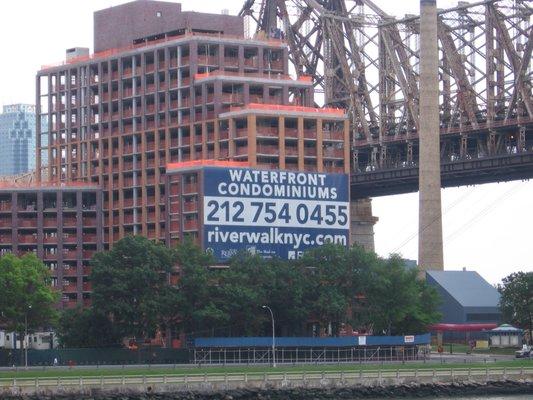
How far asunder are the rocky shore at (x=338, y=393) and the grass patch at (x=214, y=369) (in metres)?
6.49

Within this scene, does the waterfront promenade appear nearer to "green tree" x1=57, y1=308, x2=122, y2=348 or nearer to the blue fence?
the blue fence

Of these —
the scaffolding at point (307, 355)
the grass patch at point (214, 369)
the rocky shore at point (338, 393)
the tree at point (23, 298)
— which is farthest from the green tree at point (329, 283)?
the rocky shore at point (338, 393)

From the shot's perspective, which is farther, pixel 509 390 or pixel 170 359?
pixel 170 359

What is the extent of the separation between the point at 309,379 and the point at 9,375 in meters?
26.6

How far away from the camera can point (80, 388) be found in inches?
5359

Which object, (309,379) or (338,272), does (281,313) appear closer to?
(338,272)

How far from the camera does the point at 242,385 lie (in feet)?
469

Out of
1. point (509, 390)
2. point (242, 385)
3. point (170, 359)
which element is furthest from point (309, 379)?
point (170, 359)

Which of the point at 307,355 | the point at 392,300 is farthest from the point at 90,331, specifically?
the point at 392,300

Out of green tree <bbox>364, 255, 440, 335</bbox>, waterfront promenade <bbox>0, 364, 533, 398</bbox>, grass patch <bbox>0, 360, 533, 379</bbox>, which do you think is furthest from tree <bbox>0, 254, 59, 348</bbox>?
green tree <bbox>364, 255, 440, 335</bbox>

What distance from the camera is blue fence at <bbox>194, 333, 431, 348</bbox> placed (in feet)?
598

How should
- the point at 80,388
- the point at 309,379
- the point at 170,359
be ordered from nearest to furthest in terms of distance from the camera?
the point at 80,388 < the point at 309,379 < the point at 170,359

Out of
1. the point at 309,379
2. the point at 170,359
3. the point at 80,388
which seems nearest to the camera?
the point at 80,388

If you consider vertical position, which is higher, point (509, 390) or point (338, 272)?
point (338, 272)
